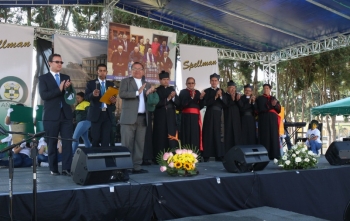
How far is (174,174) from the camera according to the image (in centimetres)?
445

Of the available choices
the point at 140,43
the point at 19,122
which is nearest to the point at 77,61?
the point at 140,43

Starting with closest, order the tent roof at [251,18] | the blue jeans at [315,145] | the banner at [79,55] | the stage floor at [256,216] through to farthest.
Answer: the stage floor at [256,216]
the tent roof at [251,18]
the banner at [79,55]
the blue jeans at [315,145]

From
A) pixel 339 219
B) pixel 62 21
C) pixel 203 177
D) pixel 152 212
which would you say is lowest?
pixel 339 219

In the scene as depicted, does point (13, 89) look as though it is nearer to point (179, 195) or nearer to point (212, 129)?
point (212, 129)

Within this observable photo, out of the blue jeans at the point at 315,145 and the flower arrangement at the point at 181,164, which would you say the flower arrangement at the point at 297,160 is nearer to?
the flower arrangement at the point at 181,164

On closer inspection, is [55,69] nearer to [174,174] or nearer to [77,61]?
[174,174]

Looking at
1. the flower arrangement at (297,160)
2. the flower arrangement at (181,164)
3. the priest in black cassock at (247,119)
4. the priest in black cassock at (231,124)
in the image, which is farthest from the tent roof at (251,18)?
the flower arrangement at (181,164)

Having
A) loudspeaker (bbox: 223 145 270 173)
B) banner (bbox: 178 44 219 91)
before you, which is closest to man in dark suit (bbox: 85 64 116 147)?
loudspeaker (bbox: 223 145 270 173)

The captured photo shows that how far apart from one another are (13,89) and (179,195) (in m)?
4.98

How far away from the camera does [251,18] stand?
28.0 ft

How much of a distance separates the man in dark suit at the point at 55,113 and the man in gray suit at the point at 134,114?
0.71 m

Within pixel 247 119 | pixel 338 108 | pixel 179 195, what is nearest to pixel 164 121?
pixel 247 119

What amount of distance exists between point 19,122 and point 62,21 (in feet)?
29.9

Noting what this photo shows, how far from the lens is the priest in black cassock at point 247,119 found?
698cm
